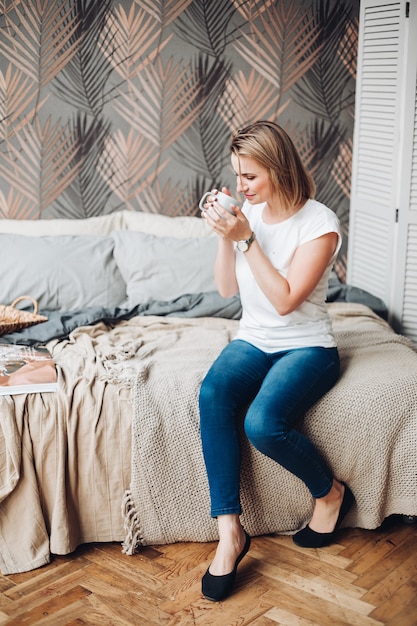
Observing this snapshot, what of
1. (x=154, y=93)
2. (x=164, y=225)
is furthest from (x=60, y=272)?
(x=154, y=93)

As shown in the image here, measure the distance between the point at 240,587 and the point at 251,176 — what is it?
3.40ft

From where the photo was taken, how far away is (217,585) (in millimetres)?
1790

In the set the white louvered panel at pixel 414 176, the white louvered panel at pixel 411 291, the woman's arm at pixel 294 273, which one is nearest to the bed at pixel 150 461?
the woman's arm at pixel 294 273

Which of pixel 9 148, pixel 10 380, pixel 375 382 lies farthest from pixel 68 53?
pixel 375 382

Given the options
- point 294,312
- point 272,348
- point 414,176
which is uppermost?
point 414,176

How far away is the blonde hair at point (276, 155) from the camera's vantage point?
6.39 ft

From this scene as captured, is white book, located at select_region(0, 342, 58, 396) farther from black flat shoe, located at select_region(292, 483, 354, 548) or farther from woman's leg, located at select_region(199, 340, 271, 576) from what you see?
black flat shoe, located at select_region(292, 483, 354, 548)

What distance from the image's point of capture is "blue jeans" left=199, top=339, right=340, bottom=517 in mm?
1877

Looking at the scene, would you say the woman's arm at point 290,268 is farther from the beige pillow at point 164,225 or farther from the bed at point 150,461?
the beige pillow at point 164,225

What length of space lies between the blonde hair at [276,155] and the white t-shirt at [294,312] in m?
0.06

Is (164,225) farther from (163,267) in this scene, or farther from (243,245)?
(243,245)

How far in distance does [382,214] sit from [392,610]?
1.69 metres

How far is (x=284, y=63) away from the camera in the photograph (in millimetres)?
3176

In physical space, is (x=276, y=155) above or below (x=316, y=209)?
above
